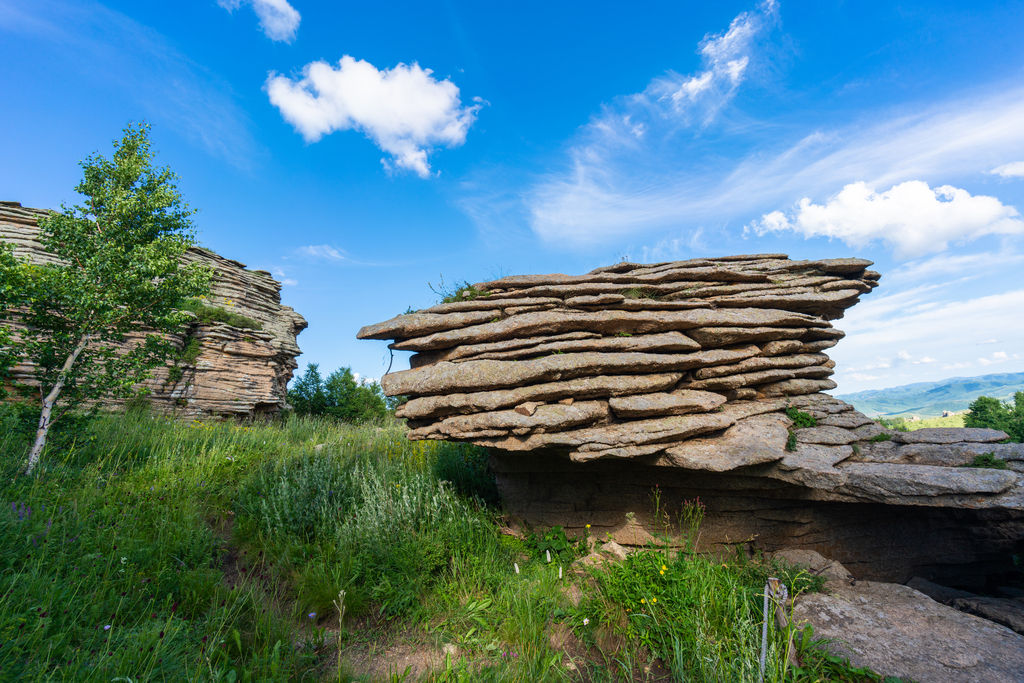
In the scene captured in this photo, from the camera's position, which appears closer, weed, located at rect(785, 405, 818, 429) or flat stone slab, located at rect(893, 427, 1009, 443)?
flat stone slab, located at rect(893, 427, 1009, 443)

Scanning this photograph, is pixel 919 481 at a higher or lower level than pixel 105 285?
lower

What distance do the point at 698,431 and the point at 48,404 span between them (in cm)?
989

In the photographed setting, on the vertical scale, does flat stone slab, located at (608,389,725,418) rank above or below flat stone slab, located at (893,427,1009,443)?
above

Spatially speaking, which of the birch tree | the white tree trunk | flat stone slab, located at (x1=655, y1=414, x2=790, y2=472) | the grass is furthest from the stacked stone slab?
the white tree trunk

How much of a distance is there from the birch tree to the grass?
870mm

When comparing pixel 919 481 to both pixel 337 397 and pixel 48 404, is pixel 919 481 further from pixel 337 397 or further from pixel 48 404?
pixel 337 397

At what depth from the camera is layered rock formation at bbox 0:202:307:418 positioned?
11.4m

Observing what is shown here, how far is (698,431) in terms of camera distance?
17.5 ft

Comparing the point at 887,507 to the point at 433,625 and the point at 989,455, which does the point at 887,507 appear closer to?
the point at 989,455

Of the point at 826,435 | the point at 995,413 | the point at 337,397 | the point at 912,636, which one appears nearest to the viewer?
the point at 912,636

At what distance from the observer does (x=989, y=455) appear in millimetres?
5297

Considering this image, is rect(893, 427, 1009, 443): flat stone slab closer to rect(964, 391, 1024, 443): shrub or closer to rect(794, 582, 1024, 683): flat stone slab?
rect(794, 582, 1024, 683): flat stone slab

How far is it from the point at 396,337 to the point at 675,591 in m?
5.17

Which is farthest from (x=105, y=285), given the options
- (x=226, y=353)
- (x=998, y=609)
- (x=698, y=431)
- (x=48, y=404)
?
(x=998, y=609)
